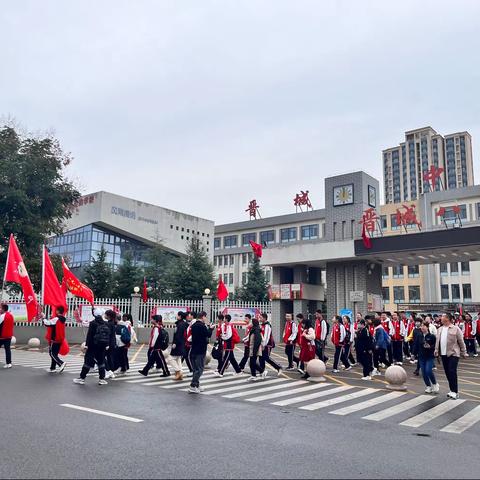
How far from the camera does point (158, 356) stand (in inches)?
534

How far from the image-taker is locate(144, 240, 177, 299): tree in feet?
133

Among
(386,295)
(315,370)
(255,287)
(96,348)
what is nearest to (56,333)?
(96,348)

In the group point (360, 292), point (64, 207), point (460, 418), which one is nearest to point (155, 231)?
point (64, 207)

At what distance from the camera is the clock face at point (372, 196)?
3151 centimetres

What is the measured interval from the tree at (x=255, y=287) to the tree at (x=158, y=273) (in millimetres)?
6769

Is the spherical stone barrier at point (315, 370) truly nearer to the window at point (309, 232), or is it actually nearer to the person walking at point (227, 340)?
the person walking at point (227, 340)

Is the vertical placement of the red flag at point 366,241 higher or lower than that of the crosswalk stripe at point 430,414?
higher

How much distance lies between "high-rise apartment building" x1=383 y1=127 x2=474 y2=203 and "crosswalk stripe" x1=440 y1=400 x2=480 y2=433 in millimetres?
124038

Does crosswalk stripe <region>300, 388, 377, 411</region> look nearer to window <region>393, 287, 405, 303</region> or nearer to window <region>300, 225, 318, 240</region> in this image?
window <region>393, 287, 405, 303</region>

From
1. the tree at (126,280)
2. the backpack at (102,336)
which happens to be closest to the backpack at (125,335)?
the backpack at (102,336)

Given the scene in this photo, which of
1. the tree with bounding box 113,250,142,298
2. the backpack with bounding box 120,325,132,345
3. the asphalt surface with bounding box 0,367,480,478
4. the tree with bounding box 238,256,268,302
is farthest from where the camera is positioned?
the tree with bounding box 238,256,268,302

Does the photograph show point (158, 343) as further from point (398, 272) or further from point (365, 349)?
point (398, 272)

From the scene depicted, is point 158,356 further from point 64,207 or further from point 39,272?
point 64,207

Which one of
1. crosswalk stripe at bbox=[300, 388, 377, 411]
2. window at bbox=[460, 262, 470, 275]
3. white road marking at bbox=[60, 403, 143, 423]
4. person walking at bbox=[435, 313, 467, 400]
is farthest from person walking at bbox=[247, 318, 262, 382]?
window at bbox=[460, 262, 470, 275]
